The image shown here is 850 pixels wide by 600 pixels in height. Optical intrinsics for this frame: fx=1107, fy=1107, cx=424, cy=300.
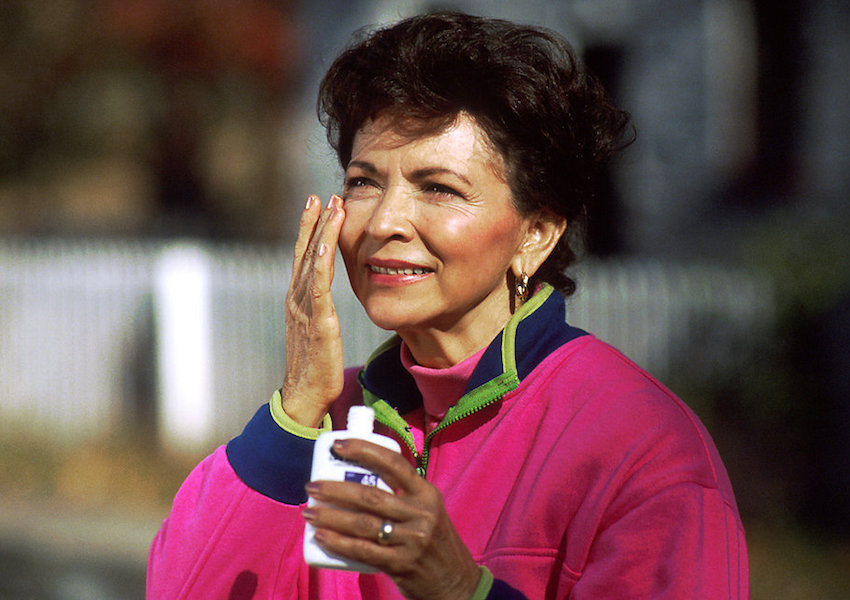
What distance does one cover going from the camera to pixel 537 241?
2.55m

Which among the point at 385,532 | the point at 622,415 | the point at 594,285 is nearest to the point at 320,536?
the point at 385,532

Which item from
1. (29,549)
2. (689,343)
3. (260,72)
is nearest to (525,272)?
(689,343)

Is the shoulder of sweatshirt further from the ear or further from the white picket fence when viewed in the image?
the white picket fence

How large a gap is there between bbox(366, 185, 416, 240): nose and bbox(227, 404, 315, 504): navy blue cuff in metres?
0.45

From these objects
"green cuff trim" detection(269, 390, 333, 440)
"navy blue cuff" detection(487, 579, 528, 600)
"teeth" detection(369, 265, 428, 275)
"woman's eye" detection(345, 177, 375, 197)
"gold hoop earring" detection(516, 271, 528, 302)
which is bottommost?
"navy blue cuff" detection(487, 579, 528, 600)

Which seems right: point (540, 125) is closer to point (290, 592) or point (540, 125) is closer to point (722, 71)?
point (290, 592)

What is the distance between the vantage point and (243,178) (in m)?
12.5

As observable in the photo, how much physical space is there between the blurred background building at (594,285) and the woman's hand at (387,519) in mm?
4070

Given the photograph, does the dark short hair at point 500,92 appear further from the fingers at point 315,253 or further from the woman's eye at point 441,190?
the fingers at point 315,253

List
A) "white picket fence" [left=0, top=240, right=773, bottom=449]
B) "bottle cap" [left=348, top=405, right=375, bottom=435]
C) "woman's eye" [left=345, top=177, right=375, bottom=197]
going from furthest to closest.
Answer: "white picket fence" [left=0, top=240, right=773, bottom=449] → "woman's eye" [left=345, top=177, right=375, bottom=197] → "bottle cap" [left=348, top=405, right=375, bottom=435]

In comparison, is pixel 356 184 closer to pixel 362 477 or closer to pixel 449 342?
pixel 449 342

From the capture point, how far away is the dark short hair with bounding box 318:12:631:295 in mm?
2398

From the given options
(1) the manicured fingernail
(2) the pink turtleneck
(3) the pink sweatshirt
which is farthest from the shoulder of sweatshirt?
(1) the manicured fingernail

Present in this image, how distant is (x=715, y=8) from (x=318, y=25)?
349cm
